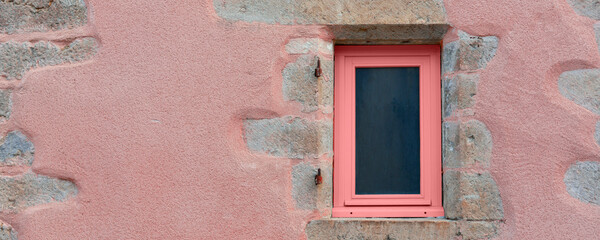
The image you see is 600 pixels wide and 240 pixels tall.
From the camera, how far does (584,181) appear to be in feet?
8.80

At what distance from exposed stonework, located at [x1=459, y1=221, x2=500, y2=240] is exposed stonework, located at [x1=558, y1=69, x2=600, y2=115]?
0.67m

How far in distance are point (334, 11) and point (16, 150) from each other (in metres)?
1.62

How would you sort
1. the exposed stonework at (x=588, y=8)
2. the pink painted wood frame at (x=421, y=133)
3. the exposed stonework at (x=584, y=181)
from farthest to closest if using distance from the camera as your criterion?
the pink painted wood frame at (x=421, y=133), the exposed stonework at (x=588, y=8), the exposed stonework at (x=584, y=181)

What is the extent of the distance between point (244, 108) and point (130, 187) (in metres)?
0.64

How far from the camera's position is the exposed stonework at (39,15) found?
290 cm

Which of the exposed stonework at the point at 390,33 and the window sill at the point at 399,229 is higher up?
the exposed stonework at the point at 390,33

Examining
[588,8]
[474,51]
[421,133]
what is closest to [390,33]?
[474,51]

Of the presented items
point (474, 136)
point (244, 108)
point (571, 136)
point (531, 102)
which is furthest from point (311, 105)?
point (571, 136)

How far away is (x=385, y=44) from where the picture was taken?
299cm

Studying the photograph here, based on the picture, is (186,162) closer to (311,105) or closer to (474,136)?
(311,105)

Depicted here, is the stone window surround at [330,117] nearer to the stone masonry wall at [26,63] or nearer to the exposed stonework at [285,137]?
the exposed stonework at [285,137]

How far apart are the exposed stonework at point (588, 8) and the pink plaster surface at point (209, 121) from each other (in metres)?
0.04

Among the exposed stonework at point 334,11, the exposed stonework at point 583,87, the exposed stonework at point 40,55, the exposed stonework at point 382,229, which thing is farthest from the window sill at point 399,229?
the exposed stonework at point 40,55

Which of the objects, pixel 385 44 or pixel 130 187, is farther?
pixel 385 44
